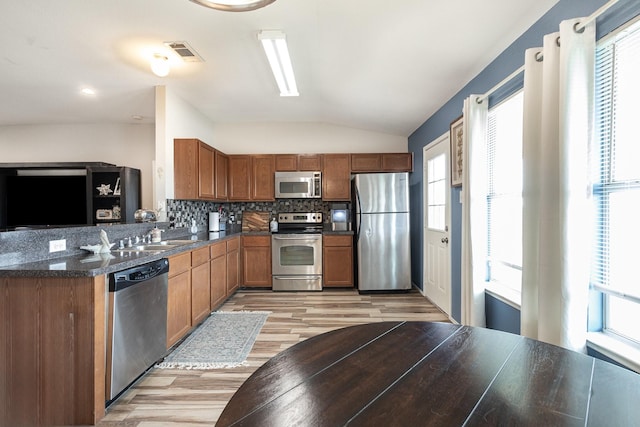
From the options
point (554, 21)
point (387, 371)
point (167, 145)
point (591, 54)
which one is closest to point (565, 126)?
point (591, 54)

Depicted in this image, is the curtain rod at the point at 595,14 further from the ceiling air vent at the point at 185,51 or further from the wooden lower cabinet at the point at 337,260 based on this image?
the wooden lower cabinet at the point at 337,260

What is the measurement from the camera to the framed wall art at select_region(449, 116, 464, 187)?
2916mm

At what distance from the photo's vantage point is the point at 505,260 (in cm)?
233

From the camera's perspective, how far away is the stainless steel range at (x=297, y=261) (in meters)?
4.47

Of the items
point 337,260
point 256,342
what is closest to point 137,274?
point 256,342

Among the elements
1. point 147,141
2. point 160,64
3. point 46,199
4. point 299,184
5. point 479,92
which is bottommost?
point 46,199

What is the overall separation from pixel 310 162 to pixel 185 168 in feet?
6.10

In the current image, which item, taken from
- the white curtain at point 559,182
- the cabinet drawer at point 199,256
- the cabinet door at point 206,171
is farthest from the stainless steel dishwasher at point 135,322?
the white curtain at point 559,182

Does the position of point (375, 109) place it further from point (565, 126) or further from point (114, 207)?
point (114, 207)

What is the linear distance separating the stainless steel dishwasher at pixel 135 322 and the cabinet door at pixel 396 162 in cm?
345

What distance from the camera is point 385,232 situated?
430 centimetres

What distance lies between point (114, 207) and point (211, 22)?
3.19 m

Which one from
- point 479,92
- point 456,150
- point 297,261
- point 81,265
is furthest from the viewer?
point 297,261

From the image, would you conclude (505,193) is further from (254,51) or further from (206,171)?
(206,171)
